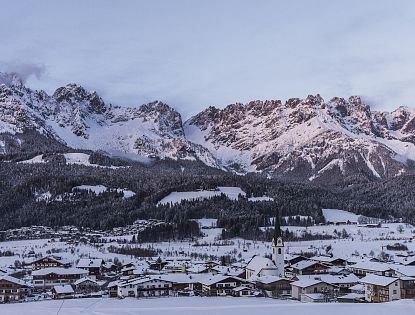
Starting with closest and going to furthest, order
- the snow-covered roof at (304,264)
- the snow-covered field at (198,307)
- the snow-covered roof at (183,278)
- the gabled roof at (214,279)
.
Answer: the snow-covered field at (198,307)
the gabled roof at (214,279)
the snow-covered roof at (183,278)
the snow-covered roof at (304,264)

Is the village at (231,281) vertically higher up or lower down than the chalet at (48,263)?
lower down

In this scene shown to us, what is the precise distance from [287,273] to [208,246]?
1699 inches

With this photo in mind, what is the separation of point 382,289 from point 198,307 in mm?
19414

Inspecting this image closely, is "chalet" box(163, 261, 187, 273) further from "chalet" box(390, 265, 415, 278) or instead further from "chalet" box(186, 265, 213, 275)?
"chalet" box(390, 265, 415, 278)

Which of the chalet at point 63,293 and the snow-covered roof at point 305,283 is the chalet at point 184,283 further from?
the snow-covered roof at point 305,283

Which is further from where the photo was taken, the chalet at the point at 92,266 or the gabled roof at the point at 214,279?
the chalet at the point at 92,266

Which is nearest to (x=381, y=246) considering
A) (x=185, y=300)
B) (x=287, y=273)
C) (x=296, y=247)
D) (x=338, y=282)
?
Result: (x=296, y=247)

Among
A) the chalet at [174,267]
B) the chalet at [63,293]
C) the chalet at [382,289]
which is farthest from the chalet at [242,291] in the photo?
the chalet at [63,293]

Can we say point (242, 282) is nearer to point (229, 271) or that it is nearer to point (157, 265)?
point (229, 271)

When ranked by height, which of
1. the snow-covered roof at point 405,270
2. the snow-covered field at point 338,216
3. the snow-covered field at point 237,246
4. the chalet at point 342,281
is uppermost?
the snow-covered field at point 338,216

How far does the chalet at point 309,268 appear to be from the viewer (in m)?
81.2

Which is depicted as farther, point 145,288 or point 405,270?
point 405,270

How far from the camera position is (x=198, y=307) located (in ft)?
174

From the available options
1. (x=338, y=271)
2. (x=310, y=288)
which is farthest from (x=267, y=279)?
(x=338, y=271)
